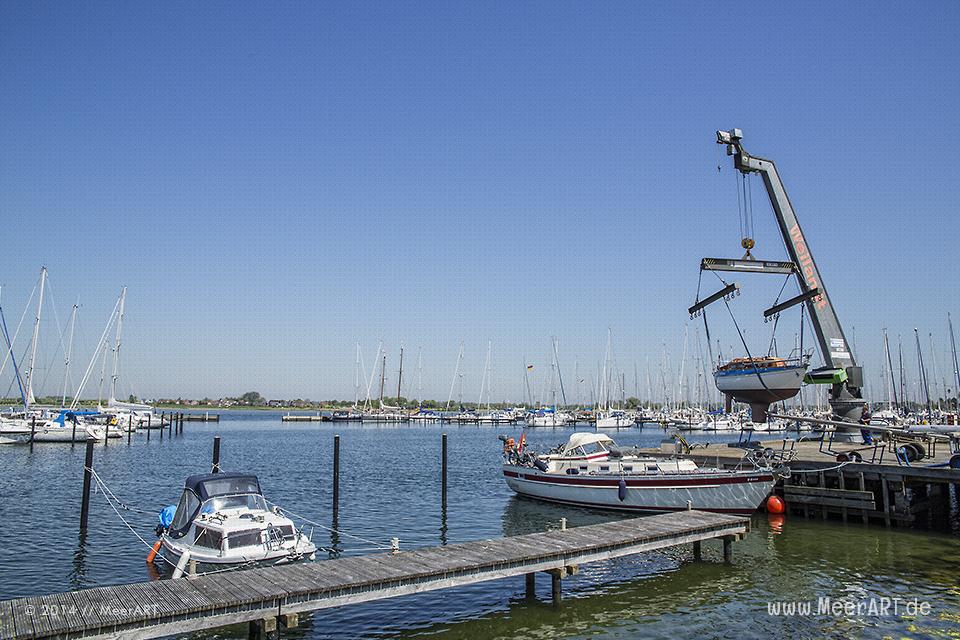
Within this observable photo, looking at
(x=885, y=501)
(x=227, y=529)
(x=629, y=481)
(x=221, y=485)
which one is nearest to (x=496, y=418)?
(x=629, y=481)

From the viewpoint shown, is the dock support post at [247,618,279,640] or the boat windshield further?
the boat windshield

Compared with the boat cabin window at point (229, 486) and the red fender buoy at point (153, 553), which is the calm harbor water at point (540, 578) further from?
the boat cabin window at point (229, 486)

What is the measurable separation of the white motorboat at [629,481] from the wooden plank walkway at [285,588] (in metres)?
10.2

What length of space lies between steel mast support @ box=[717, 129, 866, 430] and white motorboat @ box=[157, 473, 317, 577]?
107 feet

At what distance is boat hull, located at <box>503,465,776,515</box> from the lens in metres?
27.9

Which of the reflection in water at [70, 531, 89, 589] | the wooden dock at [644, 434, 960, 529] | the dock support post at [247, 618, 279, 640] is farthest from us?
the wooden dock at [644, 434, 960, 529]

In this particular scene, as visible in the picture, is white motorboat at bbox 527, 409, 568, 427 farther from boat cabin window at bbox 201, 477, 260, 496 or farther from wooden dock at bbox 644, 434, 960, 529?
boat cabin window at bbox 201, 477, 260, 496

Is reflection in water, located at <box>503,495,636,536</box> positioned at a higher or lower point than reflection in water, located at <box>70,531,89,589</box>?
lower

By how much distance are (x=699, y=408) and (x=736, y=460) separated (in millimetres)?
106683

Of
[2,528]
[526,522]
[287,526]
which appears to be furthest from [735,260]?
[2,528]

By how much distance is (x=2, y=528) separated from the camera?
26.4m

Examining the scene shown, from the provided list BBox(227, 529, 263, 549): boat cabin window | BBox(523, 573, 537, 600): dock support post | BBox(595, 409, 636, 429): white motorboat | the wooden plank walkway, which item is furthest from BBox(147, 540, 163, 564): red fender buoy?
BBox(595, 409, 636, 429): white motorboat

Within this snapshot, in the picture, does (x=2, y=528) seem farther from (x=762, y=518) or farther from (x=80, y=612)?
(x=762, y=518)

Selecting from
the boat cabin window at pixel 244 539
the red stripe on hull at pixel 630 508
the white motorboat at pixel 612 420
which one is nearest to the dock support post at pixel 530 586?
the boat cabin window at pixel 244 539
